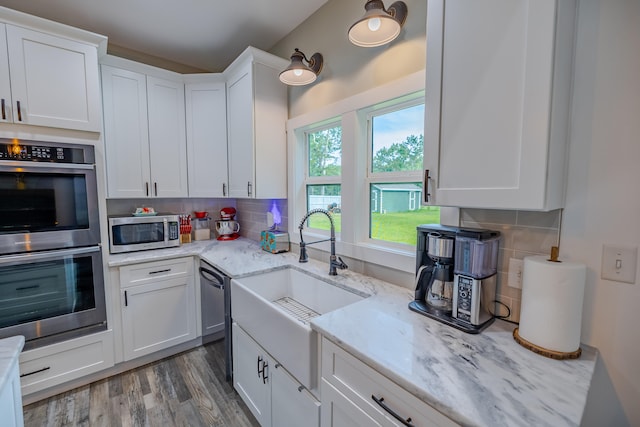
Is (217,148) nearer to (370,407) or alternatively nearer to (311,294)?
(311,294)

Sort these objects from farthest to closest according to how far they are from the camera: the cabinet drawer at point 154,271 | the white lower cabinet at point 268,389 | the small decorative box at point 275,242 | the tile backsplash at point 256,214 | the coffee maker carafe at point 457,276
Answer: the tile backsplash at point 256,214
the small decorative box at point 275,242
the cabinet drawer at point 154,271
the white lower cabinet at point 268,389
the coffee maker carafe at point 457,276

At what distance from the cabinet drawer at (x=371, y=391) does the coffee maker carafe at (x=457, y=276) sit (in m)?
0.40

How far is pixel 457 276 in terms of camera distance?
A: 1107 mm

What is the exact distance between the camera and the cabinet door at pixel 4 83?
161cm

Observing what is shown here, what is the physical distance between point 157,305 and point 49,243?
828 mm

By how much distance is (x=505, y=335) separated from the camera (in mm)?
1024

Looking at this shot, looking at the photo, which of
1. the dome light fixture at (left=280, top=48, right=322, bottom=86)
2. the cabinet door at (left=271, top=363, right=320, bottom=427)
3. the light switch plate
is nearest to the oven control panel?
the dome light fixture at (left=280, top=48, right=322, bottom=86)

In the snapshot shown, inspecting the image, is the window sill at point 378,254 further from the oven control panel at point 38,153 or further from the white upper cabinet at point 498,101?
the oven control panel at point 38,153

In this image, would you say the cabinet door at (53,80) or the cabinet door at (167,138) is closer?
the cabinet door at (53,80)

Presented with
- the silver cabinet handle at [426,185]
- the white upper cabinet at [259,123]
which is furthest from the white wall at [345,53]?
the silver cabinet handle at [426,185]

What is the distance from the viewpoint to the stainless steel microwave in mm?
2209

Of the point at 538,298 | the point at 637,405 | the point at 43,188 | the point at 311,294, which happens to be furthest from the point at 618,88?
the point at 43,188

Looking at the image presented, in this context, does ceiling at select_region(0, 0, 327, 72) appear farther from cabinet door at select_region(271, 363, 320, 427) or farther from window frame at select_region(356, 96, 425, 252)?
cabinet door at select_region(271, 363, 320, 427)

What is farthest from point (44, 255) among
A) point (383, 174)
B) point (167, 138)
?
point (383, 174)
